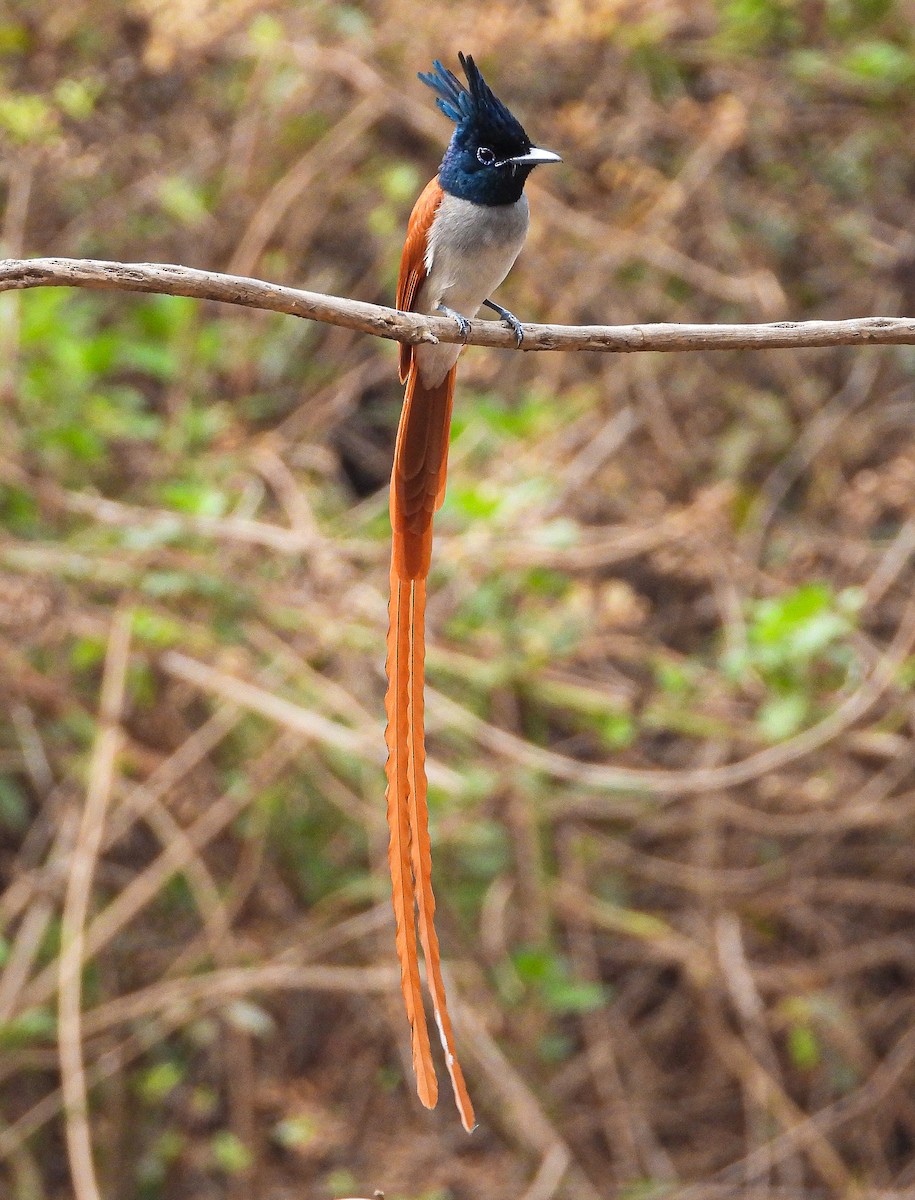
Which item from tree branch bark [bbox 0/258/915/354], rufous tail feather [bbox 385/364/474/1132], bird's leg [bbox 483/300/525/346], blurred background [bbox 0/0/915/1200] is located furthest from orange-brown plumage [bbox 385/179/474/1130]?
blurred background [bbox 0/0/915/1200]

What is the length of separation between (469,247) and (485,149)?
0.13 meters

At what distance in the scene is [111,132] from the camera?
3.74 m

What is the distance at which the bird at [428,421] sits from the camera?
1.35 meters

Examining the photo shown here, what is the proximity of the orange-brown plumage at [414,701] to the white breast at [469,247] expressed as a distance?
0.40 feet

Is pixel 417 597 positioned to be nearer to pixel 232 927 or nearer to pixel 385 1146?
pixel 232 927

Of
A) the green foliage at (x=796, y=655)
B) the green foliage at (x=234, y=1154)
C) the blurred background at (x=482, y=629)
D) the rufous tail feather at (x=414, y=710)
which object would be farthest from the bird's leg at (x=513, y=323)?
the green foliage at (x=234, y=1154)

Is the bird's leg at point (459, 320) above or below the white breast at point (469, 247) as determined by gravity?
below

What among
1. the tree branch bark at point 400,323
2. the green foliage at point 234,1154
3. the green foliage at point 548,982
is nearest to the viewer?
the tree branch bark at point 400,323

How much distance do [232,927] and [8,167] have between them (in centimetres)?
187

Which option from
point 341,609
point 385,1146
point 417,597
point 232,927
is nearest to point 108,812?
point 232,927

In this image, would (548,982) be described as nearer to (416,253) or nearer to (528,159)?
(416,253)

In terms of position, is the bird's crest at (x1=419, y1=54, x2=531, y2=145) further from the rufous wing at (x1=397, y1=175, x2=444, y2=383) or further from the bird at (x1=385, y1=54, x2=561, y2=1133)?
the rufous wing at (x1=397, y1=175, x2=444, y2=383)

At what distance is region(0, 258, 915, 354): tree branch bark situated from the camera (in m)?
1.16

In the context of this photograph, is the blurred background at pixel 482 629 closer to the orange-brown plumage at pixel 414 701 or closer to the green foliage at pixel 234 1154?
the green foliage at pixel 234 1154
